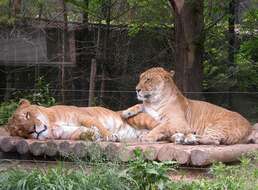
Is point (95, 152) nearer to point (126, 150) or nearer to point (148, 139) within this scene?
point (126, 150)

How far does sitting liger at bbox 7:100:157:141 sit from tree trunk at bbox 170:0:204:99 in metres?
1.88

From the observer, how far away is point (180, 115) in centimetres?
809

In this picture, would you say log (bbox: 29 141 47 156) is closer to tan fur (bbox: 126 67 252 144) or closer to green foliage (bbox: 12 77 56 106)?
tan fur (bbox: 126 67 252 144)

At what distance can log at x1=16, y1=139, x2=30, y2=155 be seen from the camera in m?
7.29

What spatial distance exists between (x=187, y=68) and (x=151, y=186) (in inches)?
187

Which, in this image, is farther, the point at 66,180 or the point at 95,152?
the point at 95,152

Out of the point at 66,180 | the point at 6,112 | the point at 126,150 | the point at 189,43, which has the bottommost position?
the point at 66,180

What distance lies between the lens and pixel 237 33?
12391 millimetres

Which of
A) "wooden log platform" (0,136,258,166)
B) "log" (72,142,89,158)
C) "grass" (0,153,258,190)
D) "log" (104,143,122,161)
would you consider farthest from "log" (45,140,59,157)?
"grass" (0,153,258,190)

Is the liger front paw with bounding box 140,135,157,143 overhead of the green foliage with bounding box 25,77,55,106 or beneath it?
beneath

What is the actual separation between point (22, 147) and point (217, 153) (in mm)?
2230

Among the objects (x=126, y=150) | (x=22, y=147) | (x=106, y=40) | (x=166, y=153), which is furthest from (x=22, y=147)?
(x=106, y=40)

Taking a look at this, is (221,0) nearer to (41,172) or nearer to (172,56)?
(172,56)

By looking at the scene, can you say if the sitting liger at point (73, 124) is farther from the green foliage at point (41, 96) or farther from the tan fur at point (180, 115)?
the green foliage at point (41, 96)
